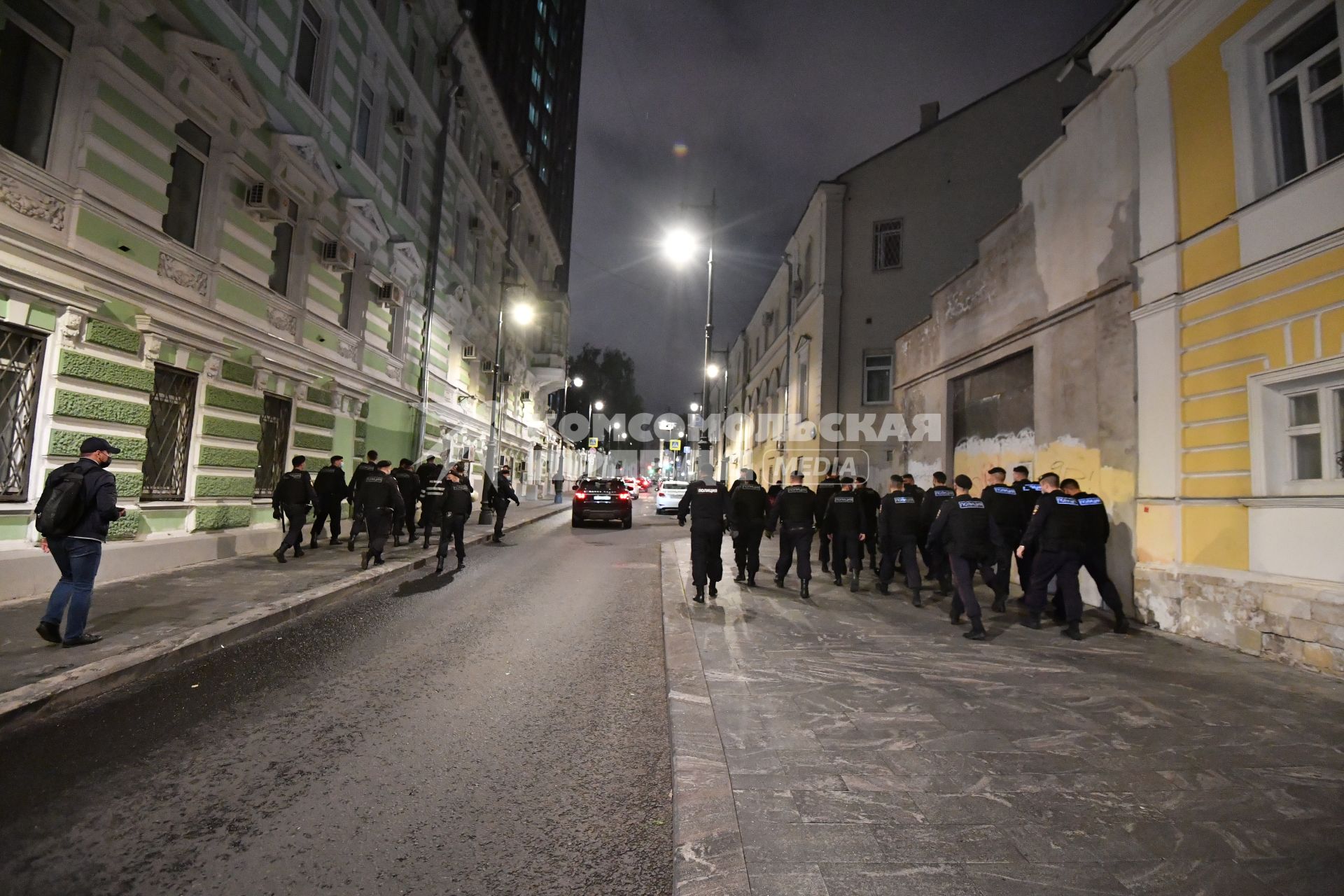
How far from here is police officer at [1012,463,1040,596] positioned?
311 inches

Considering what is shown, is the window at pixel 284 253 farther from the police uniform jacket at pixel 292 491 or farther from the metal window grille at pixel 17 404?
the metal window grille at pixel 17 404

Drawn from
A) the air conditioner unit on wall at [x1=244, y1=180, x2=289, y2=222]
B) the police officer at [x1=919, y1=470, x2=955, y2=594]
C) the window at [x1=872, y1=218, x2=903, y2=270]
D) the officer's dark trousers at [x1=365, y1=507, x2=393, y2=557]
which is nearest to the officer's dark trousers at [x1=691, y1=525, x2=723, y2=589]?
the police officer at [x1=919, y1=470, x2=955, y2=594]

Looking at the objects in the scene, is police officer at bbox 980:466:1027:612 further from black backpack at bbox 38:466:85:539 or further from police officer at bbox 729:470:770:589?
black backpack at bbox 38:466:85:539

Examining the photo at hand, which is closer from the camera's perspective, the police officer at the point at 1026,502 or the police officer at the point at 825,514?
the police officer at the point at 1026,502

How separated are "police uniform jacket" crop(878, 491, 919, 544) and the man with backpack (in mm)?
8748

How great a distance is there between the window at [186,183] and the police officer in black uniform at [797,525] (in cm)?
935

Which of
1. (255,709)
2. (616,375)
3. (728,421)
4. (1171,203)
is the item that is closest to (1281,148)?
(1171,203)

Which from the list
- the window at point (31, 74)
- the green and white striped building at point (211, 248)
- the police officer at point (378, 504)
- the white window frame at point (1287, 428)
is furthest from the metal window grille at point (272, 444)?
the white window frame at point (1287, 428)

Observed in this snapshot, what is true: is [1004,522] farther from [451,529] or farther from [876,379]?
[876,379]

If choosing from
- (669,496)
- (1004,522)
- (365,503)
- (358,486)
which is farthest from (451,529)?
(669,496)

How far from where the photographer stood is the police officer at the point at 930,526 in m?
9.34

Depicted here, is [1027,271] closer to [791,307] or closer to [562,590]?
[562,590]

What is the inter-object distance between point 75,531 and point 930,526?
899 cm

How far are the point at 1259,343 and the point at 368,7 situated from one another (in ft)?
56.0
